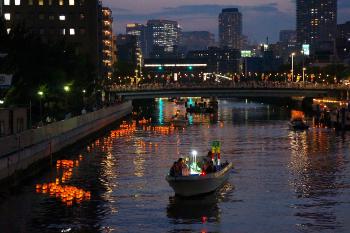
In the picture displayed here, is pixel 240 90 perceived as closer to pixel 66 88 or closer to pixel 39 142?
pixel 66 88

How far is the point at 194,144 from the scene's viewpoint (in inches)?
3258

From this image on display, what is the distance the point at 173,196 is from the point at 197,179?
2.23m

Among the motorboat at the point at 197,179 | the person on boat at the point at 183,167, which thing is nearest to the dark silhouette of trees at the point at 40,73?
the motorboat at the point at 197,179

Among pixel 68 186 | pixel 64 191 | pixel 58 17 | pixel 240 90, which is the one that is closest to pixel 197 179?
pixel 64 191

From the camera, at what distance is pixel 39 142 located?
61938 mm

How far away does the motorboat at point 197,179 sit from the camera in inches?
1757

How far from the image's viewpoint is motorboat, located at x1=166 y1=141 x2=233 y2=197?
4462cm

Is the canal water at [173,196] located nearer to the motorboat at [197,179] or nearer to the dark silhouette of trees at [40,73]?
the motorboat at [197,179]

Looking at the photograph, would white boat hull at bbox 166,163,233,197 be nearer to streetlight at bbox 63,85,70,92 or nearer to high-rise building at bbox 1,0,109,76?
streetlight at bbox 63,85,70,92

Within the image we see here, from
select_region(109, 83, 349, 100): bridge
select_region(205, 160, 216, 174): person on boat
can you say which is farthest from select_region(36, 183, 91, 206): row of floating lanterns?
select_region(109, 83, 349, 100): bridge

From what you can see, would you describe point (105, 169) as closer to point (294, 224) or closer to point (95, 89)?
point (294, 224)

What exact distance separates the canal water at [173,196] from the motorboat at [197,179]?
0.56m

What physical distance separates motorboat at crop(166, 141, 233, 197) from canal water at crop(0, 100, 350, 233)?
563 mm

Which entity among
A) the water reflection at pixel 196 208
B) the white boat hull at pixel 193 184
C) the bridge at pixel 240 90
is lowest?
the water reflection at pixel 196 208
